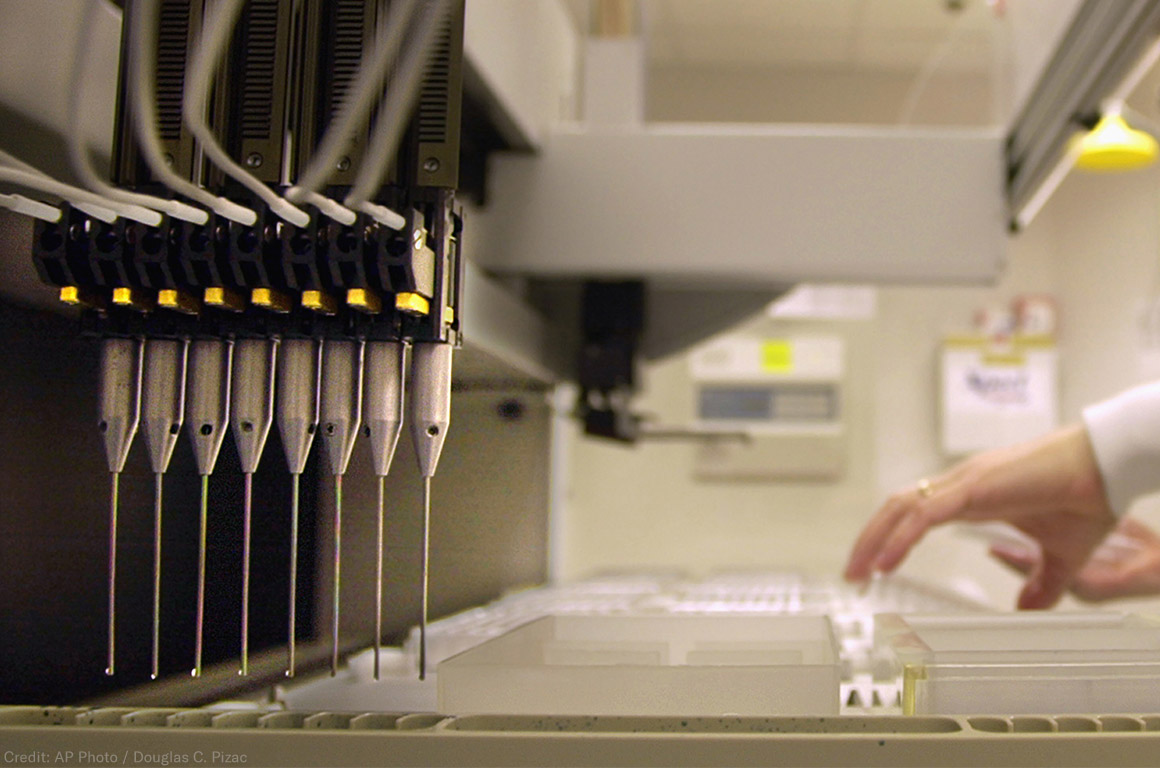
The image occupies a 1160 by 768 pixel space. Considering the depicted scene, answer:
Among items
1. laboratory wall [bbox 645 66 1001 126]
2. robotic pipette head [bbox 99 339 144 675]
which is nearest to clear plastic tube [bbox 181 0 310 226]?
robotic pipette head [bbox 99 339 144 675]

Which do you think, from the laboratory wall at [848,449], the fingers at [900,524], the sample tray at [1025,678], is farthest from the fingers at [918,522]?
the laboratory wall at [848,449]

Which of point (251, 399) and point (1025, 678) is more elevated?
point (251, 399)

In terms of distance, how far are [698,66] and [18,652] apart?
2.90 meters

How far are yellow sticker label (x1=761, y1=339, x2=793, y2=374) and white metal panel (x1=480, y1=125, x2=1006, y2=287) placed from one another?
1.66 meters

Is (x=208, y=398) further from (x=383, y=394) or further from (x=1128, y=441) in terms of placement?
(x=1128, y=441)

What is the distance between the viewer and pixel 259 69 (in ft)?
1.54

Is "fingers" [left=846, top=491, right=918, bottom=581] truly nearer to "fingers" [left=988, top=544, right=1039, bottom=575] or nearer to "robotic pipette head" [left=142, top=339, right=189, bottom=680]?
"fingers" [left=988, top=544, right=1039, bottom=575]

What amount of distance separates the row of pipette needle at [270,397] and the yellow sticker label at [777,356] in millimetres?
2259

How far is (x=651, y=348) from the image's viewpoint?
4.53 feet

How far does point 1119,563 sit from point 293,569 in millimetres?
1018

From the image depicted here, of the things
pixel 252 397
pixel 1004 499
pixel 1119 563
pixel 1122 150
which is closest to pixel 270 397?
pixel 252 397

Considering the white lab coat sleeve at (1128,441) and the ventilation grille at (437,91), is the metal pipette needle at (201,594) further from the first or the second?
the white lab coat sleeve at (1128,441)

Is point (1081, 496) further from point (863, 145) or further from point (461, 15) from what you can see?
point (461, 15)

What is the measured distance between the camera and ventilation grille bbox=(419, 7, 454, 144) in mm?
461
